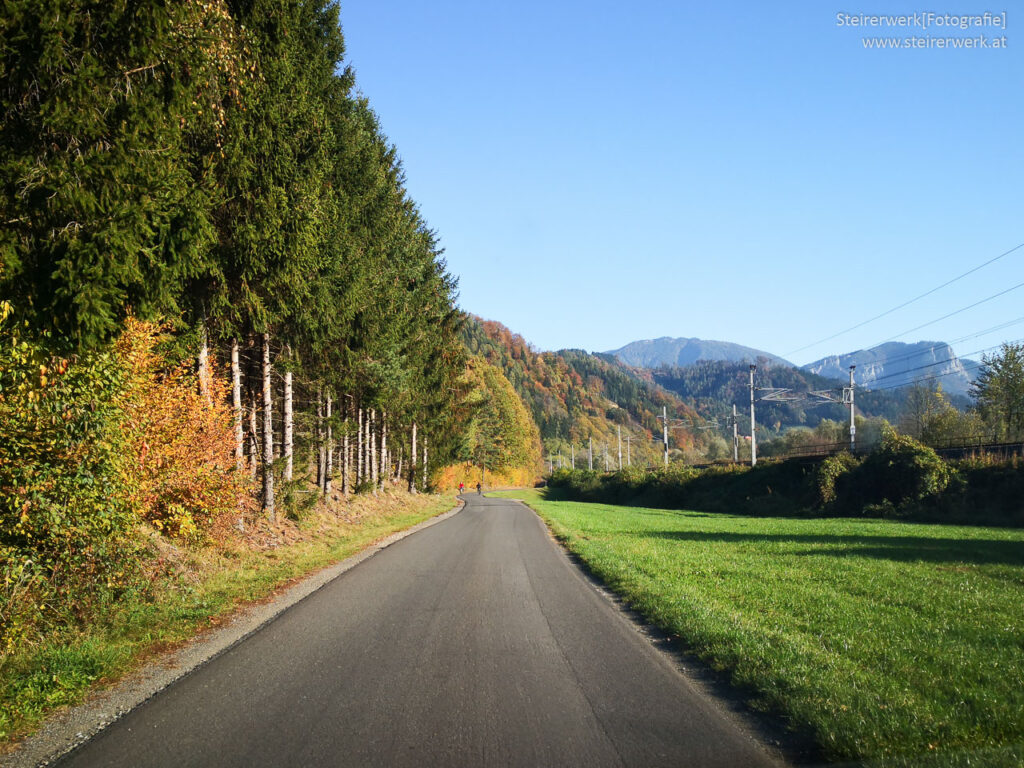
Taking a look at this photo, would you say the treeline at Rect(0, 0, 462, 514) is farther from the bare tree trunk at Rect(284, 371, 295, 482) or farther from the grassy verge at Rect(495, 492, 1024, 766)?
the grassy verge at Rect(495, 492, 1024, 766)

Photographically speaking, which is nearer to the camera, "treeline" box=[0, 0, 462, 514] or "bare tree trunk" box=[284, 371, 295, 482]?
"treeline" box=[0, 0, 462, 514]

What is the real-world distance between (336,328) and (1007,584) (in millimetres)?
16073

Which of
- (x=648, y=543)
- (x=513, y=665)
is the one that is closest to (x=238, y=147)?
(x=513, y=665)

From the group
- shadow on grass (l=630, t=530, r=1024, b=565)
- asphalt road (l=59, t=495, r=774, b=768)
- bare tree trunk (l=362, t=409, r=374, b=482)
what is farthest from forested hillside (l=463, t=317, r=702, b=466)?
asphalt road (l=59, t=495, r=774, b=768)

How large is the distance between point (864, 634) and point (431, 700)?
5509mm

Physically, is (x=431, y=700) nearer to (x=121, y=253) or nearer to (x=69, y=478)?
(x=69, y=478)

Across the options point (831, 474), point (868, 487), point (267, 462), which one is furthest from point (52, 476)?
point (831, 474)

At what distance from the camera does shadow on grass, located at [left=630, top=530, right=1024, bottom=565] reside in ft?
50.9

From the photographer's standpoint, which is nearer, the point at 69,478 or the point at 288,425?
the point at 69,478

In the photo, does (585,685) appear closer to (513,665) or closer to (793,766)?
(513,665)

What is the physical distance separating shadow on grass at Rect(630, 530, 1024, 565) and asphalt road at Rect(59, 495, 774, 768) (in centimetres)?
1099

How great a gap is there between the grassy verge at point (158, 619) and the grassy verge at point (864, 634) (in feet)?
19.3

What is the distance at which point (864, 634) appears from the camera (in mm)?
7586

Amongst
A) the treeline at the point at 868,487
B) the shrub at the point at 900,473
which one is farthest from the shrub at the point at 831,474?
the shrub at the point at 900,473
